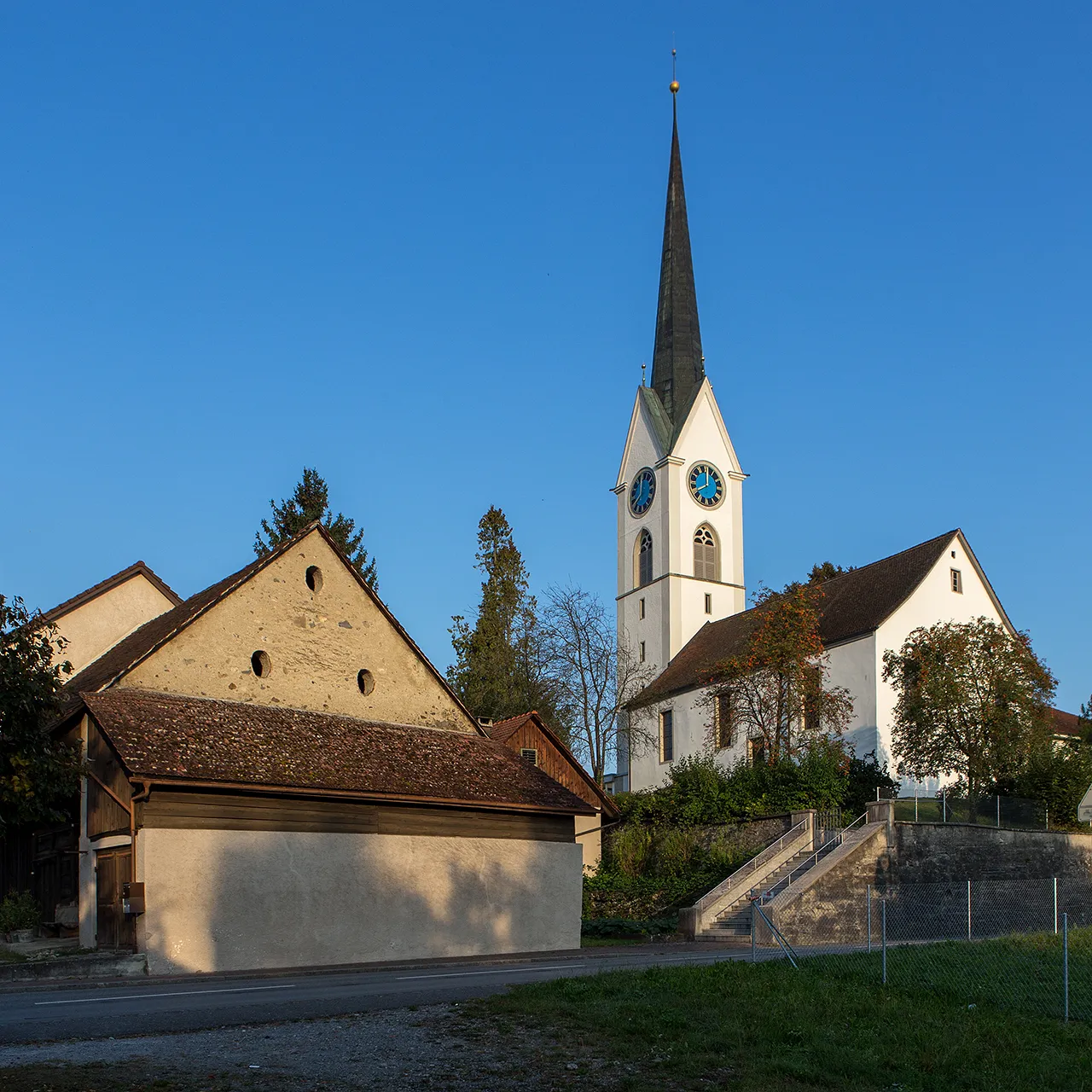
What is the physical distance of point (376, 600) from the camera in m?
29.4

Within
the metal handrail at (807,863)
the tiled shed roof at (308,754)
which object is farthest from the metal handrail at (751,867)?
the tiled shed roof at (308,754)

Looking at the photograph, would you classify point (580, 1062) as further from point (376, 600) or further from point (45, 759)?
point (376, 600)

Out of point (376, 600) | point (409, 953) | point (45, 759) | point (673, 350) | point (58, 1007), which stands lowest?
point (409, 953)

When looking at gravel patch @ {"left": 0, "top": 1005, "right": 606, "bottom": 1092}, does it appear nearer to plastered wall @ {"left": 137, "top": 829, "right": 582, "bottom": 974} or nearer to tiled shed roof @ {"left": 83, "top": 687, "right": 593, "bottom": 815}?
plastered wall @ {"left": 137, "top": 829, "right": 582, "bottom": 974}

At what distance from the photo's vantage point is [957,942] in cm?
2227

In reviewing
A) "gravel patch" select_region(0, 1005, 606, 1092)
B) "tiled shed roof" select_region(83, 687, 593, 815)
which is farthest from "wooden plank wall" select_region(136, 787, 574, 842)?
"gravel patch" select_region(0, 1005, 606, 1092)

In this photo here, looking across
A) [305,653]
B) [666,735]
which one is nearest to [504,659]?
[666,735]

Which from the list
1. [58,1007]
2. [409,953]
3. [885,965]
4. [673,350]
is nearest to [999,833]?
[409,953]

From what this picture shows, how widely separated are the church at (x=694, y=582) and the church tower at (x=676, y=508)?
8 centimetres

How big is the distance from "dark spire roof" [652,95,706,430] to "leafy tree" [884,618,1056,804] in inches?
1225

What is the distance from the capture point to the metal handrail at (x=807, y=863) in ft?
97.1

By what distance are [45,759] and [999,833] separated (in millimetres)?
23883

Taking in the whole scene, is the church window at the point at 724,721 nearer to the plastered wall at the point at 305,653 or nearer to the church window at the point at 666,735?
the church window at the point at 666,735

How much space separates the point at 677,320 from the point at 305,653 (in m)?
50.5
